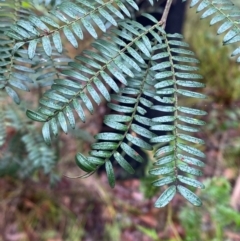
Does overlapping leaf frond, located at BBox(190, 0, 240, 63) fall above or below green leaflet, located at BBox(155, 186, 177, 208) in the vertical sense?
above

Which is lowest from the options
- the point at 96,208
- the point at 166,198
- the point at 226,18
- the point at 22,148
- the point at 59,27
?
the point at 96,208

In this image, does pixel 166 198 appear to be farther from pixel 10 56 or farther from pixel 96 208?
pixel 96 208

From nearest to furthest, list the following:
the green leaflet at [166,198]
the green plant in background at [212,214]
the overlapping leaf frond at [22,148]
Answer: the green leaflet at [166,198] → the overlapping leaf frond at [22,148] → the green plant in background at [212,214]

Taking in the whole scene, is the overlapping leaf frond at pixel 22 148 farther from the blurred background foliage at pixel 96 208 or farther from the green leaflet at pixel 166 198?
the green leaflet at pixel 166 198

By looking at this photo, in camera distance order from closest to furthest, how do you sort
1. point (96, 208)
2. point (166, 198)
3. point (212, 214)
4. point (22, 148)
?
point (166, 198), point (22, 148), point (212, 214), point (96, 208)

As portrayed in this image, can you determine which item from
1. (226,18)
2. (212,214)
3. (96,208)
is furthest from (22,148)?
(226,18)

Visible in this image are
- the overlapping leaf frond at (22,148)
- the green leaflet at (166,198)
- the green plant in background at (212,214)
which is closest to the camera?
the green leaflet at (166,198)

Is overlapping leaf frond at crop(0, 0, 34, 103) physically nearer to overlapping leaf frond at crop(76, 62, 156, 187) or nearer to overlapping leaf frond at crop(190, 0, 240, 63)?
overlapping leaf frond at crop(76, 62, 156, 187)

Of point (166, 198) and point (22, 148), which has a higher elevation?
point (166, 198)

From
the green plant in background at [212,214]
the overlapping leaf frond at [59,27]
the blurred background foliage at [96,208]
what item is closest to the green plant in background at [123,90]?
the overlapping leaf frond at [59,27]

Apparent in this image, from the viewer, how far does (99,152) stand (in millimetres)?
548

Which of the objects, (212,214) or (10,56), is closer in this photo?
(10,56)

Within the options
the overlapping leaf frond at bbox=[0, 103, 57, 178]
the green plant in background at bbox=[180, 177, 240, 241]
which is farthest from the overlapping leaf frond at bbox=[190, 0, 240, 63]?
the green plant in background at bbox=[180, 177, 240, 241]

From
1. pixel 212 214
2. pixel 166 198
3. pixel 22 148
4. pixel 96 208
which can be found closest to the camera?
pixel 166 198
